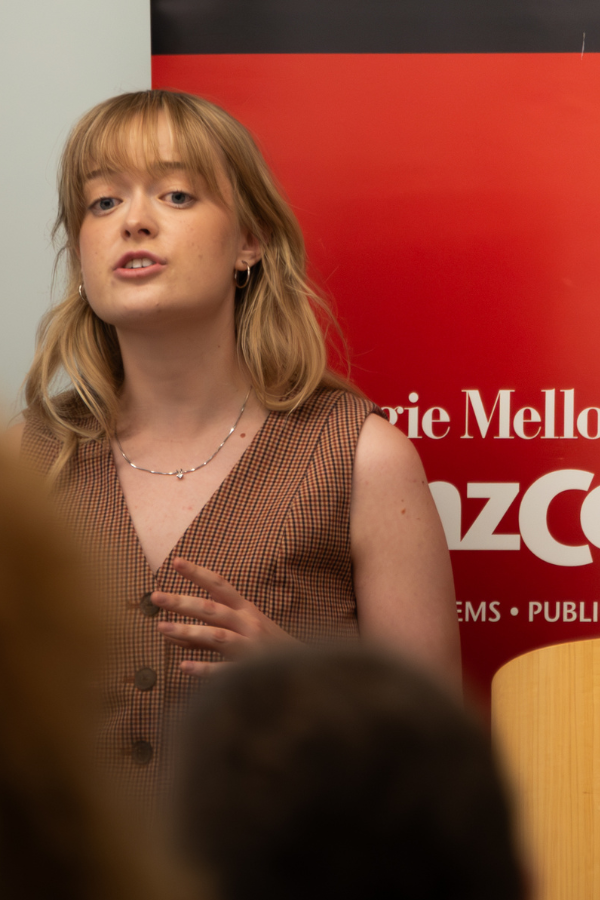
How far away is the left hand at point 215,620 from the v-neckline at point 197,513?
1.03 ft

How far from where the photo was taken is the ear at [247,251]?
1.65m

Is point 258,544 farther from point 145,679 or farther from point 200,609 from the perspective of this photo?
point 200,609

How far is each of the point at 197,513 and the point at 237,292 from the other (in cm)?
42

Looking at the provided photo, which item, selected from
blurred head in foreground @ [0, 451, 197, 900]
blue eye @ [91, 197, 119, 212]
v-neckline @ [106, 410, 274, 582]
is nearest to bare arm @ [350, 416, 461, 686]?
v-neckline @ [106, 410, 274, 582]

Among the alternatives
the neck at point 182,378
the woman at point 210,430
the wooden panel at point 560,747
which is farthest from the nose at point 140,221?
the wooden panel at point 560,747

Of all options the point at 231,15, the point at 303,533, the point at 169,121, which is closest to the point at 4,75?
the point at 231,15

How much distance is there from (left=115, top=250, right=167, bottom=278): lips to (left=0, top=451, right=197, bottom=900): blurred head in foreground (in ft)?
4.11

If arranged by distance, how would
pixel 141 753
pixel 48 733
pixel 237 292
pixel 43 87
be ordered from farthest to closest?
pixel 43 87
pixel 237 292
pixel 141 753
pixel 48 733

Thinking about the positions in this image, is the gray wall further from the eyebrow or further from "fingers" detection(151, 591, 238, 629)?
"fingers" detection(151, 591, 238, 629)

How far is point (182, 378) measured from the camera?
1600mm

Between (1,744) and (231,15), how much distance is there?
1.84 meters

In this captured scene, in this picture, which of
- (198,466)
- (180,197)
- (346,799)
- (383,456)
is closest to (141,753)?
(198,466)

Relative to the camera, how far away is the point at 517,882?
0.27m

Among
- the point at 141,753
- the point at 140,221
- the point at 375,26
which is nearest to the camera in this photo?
the point at 141,753
